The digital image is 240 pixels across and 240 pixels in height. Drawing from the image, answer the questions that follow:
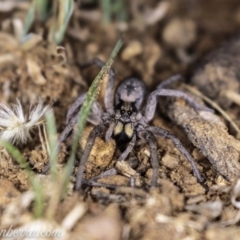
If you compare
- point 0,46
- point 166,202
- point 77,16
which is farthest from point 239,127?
point 0,46

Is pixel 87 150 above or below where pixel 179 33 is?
below

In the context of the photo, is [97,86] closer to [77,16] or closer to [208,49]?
[77,16]

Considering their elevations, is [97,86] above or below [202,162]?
above

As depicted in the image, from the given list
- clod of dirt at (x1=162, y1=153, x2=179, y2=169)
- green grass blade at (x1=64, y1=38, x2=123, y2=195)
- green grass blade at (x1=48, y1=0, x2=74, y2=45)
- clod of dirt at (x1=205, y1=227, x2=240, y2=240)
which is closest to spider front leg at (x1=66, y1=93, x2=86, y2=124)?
green grass blade at (x1=64, y1=38, x2=123, y2=195)

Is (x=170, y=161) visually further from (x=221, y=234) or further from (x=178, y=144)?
(x=221, y=234)

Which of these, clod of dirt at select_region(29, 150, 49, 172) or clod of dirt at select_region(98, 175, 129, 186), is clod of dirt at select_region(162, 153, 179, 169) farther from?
clod of dirt at select_region(29, 150, 49, 172)

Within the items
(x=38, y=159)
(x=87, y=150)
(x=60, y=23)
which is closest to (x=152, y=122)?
(x=87, y=150)

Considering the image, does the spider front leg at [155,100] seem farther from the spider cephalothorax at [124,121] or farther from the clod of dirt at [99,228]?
Result: the clod of dirt at [99,228]
